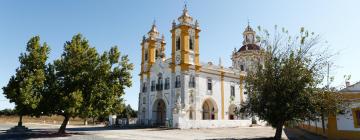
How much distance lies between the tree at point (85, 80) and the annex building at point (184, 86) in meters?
11.5

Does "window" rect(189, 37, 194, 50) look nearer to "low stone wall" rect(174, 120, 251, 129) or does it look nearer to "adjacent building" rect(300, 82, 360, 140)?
"low stone wall" rect(174, 120, 251, 129)

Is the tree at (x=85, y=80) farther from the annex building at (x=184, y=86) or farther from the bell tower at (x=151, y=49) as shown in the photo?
the bell tower at (x=151, y=49)

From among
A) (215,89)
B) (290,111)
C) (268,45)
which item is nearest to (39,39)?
(268,45)

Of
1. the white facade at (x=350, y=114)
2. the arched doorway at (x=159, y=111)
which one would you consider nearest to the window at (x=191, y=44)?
the arched doorway at (x=159, y=111)

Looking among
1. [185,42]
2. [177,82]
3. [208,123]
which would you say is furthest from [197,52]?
[208,123]

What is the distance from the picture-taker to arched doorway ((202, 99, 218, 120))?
41.1 m

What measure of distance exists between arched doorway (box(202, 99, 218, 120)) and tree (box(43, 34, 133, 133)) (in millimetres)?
18903

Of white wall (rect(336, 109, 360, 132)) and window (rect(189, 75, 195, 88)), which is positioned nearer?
white wall (rect(336, 109, 360, 132))

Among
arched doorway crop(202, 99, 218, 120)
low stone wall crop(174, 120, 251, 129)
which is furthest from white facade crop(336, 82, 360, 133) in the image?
arched doorway crop(202, 99, 218, 120)

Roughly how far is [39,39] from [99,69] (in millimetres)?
5013

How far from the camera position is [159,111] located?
43.1 meters

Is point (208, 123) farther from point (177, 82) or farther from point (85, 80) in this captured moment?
point (85, 80)

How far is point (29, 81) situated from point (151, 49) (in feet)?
86.5

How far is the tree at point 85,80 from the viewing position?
21.9 metres
